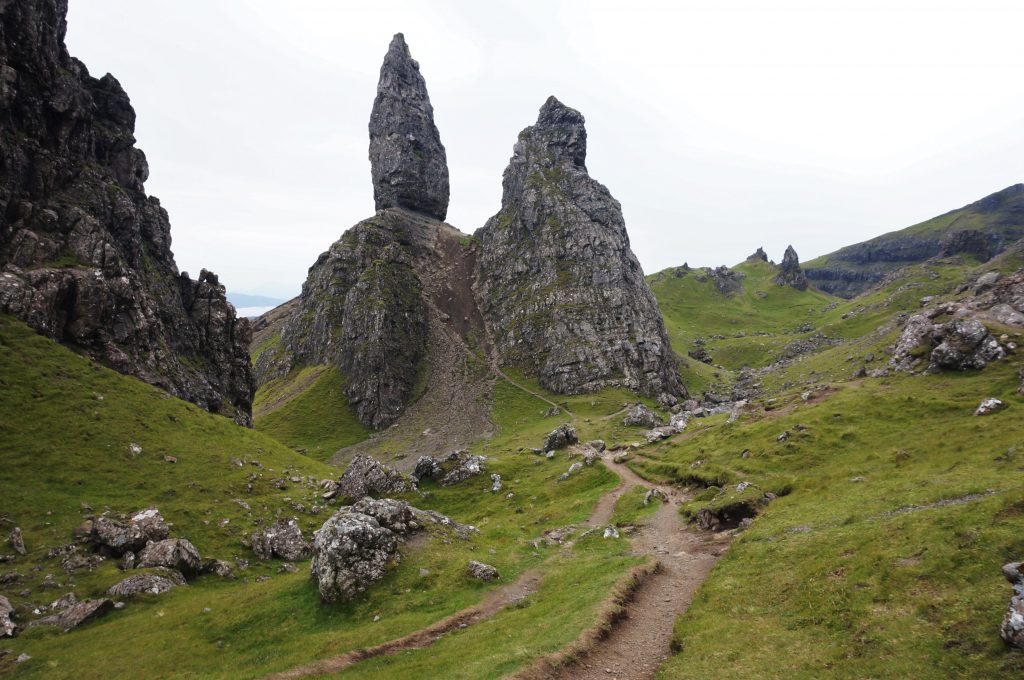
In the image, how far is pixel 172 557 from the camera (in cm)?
4097

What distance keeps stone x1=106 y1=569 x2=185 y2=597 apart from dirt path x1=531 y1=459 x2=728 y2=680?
114 feet

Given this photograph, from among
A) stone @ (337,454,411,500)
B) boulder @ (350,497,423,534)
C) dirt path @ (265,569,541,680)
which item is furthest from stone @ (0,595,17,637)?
stone @ (337,454,411,500)

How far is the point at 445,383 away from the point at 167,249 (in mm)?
88856

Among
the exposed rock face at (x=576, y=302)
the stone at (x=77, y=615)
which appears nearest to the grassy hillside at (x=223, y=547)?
the stone at (x=77, y=615)

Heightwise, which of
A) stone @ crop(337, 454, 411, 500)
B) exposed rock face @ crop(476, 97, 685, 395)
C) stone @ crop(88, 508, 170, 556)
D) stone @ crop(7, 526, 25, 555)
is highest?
exposed rock face @ crop(476, 97, 685, 395)

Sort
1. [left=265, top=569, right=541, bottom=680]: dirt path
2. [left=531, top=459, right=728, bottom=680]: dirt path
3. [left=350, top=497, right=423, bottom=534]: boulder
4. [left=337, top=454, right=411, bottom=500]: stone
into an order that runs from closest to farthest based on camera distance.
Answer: [left=531, top=459, right=728, bottom=680]: dirt path, [left=265, top=569, right=541, bottom=680]: dirt path, [left=350, top=497, right=423, bottom=534]: boulder, [left=337, top=454, right=411, bottom=500]: stone

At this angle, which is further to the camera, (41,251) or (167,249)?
(167,249)

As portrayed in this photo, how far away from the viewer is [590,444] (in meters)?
89.8

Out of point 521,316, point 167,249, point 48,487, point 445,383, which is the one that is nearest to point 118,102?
point 167,249

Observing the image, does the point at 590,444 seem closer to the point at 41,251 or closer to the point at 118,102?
the point at 41,251

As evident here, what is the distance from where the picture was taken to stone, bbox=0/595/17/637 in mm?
31219

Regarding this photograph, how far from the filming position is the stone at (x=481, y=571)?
113ft

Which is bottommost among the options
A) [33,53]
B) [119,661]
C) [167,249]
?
[119,661]

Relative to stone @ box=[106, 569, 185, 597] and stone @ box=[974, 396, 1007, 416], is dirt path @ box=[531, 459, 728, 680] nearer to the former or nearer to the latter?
stone @ box=[974, 396, 1007, 416]
